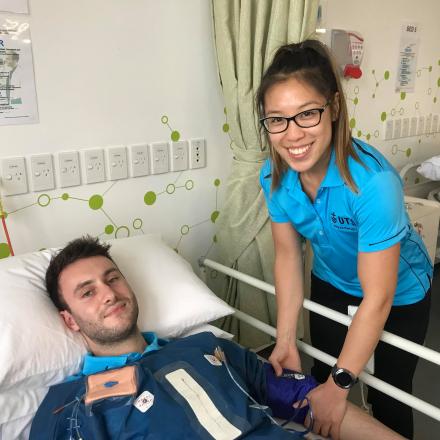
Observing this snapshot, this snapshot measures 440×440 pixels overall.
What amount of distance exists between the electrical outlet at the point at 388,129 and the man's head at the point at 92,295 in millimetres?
2179

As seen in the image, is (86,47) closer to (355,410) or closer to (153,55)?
(153,55)

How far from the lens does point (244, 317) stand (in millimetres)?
1738

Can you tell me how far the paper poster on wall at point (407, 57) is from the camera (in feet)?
9.65

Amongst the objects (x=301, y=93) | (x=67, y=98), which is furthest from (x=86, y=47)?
(x=301, y=93)

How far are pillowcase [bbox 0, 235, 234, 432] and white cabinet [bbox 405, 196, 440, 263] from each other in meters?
1.45

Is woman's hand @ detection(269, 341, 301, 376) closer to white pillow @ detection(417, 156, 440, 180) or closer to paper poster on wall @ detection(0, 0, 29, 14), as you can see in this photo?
paper poster on wall @ detection(0, 0, 29, 14)

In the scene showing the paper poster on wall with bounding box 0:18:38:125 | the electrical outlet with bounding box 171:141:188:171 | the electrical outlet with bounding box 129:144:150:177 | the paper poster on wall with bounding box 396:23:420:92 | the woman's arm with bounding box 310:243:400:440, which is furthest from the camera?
the paper poster on wall with bounding box 396:23:420:92

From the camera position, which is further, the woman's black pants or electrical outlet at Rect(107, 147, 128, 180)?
electrical outlet at Rect(107, 147, 128, 180)

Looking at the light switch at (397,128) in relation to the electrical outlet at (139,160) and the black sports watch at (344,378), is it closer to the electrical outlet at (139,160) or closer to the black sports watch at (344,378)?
the electrical outlet at (139,160)

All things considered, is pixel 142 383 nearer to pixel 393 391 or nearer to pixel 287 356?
pixel 287 356

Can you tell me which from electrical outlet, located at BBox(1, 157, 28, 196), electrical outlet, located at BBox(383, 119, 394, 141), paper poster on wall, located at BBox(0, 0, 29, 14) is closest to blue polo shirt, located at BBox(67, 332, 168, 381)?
electrical outlet, located at BBox(1, 157, 28, 196)

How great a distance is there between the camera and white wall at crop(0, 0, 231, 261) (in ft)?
5.16

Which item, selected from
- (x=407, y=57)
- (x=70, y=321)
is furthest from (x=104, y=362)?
(x=407, y=57)

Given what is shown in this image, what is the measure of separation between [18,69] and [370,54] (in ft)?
6.69
